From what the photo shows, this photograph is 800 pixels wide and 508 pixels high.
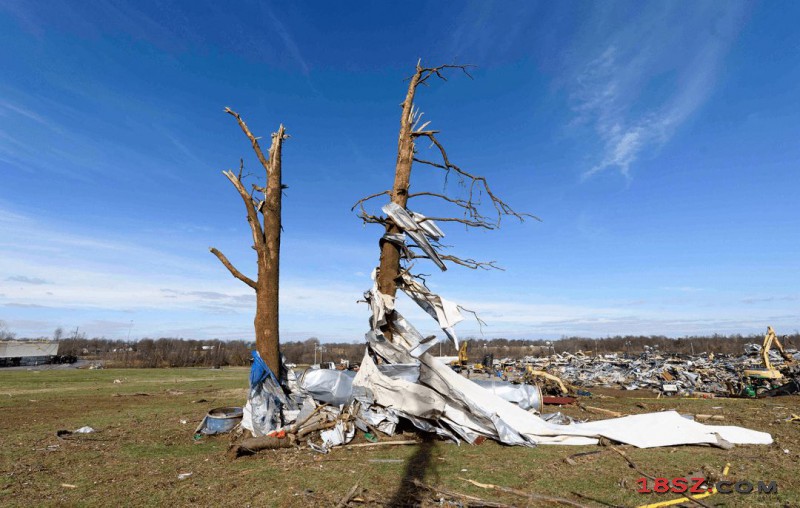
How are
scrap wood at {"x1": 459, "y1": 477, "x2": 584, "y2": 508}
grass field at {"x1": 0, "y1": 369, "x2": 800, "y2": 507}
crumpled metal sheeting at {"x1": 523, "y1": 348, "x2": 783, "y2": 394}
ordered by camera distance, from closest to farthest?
scrap wood at {"x1": 459, "y1": 477, "x2": 584, "y2": 508}
grass field at {"x1": 0, "y1": 369, "x2": 800, "y2": 507}
crumpled metal sheeting at {"x1": 523, "y1": 348, "x2": 783, "y2": 394}

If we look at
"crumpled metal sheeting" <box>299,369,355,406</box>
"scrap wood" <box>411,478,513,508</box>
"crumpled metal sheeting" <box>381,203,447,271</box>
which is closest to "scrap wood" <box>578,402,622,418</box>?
"crumpled metal sheeting" <box>381,203,447,271</box>

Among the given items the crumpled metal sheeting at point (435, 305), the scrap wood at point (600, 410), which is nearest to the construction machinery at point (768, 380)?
the scrap wood at point (600, 410)

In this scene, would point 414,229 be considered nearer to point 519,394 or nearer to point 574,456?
point 574,456

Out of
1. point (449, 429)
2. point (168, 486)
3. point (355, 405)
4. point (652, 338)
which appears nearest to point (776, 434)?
point (449, 429)

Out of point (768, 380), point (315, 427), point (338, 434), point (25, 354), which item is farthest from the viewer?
point (25, 354)

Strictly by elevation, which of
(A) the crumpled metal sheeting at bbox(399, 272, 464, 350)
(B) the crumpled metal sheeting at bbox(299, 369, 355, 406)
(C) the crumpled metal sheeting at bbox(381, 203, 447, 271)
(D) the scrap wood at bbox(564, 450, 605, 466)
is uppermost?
(C) the crumpled metal sheeting at bbox(381, 203, 447, 271)

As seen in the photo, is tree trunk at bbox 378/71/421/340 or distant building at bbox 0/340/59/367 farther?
distant building at bbox 0/340/59/367

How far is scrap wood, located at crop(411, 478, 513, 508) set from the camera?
4.19m

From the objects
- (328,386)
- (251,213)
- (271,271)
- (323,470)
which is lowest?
(323,470)

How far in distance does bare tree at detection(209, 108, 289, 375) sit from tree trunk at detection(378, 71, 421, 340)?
6.75 ft

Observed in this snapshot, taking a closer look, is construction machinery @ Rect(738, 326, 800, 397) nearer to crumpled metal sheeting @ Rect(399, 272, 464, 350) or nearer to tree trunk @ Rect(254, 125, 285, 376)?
crumpled metal sheeting @ Rect(399, 272, 464, 350)

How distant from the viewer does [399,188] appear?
29.3ft

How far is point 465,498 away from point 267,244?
18.7ft

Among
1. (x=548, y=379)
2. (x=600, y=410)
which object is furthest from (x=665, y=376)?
(x=600, y=410)
